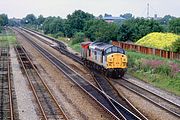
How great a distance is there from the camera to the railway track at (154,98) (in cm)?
2350

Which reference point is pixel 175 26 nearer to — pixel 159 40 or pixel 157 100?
pixel 159 40

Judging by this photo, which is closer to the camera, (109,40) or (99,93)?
(99,93)

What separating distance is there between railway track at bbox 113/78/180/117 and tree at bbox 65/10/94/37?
243 feet

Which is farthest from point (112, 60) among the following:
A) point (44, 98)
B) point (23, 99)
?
point (23, 99)

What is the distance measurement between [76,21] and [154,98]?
3196 inches

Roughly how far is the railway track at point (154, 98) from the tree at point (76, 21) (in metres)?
74.0

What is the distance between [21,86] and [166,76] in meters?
11.4

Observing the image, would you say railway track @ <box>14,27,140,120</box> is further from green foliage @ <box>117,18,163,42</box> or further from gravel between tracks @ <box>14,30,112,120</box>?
green foliage @ <box>117,18,163,42</box>

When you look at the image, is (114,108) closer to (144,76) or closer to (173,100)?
(173,100)

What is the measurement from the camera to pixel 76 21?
106562 millimetres

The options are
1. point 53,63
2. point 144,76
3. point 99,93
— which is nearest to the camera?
point 99,93

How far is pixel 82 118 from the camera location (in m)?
21.2

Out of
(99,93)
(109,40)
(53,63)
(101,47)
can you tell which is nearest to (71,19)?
(109,40)

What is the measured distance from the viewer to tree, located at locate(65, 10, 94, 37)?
10675 cm
